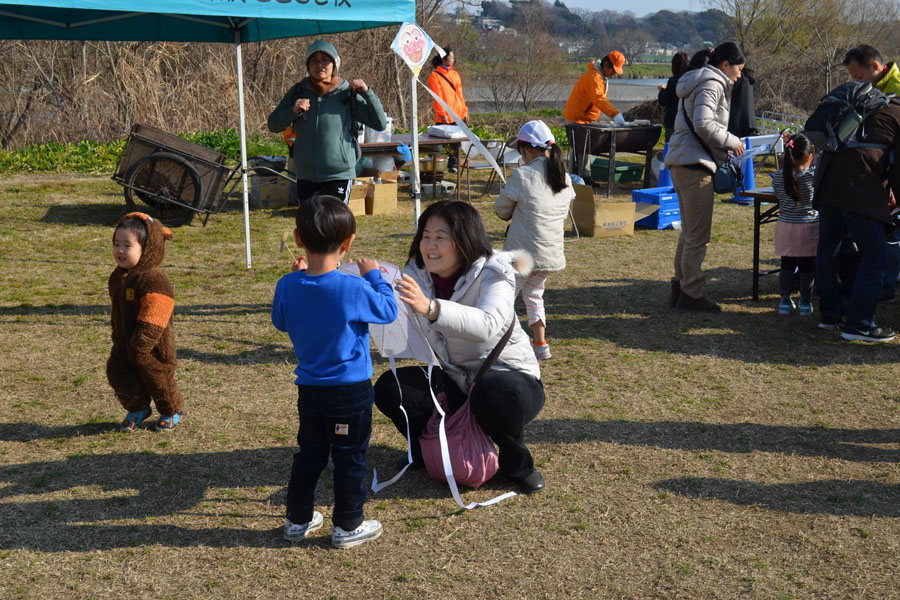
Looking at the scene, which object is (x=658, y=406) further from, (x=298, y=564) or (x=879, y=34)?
(x=879, y=34)

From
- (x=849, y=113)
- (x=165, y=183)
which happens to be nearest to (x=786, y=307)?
(x=849, y=113)

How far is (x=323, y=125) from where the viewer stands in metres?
6.24

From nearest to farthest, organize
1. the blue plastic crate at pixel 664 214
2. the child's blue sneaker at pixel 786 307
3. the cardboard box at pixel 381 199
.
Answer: the child's blue sneaker at pixel 786 307
the blue plastic crate at pixel 664 214
the cardboard box at pixel 381 199

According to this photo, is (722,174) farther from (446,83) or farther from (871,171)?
(446,83)

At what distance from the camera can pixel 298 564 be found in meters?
3.15

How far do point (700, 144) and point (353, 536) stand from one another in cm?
436

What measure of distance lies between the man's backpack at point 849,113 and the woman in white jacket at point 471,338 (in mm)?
2947

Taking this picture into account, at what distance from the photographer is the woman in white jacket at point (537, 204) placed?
534cm

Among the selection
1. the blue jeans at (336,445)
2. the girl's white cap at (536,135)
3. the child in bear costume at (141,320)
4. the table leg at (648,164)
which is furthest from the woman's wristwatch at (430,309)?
the table leg at (648,164)

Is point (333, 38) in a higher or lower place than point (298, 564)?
higher

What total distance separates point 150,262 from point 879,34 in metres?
24.8

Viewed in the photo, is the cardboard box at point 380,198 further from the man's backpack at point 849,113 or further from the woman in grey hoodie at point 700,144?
the man's backpack at point 849,113

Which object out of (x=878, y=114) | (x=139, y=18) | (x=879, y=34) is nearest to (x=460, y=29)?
(x=879, y=34)

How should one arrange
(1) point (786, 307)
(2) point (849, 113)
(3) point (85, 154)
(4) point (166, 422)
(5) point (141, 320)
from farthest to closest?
(3) point (85, 154), (1) point (786, 307), (2) point (849, 113), (4) point (166, 422), (5) point (141, 320)
